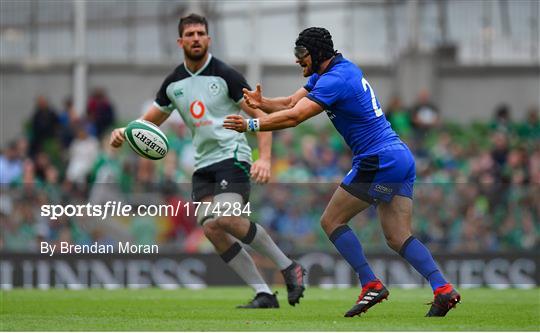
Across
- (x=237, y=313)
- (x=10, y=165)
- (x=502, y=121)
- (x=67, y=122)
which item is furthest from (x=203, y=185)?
(x=502, y=121)

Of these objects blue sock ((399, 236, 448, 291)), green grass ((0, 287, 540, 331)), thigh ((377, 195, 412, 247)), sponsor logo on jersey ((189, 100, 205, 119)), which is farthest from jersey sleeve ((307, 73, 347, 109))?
sponsor logo on jersey ((189, 100, 205, 119))

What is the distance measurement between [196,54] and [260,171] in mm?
1350

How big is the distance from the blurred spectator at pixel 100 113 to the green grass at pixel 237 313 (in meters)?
7.84

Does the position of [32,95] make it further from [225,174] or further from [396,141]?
[396,141]

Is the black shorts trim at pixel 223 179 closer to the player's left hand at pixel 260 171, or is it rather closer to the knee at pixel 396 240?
the player's left hand at pixel 260 171

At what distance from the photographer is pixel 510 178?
19.5m

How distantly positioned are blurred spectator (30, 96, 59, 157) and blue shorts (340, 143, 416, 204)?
12432 mm

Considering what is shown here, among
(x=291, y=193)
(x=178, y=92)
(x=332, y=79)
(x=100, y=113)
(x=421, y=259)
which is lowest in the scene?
(x=291, y=193)

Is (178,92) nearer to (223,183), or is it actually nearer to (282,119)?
(223,183)

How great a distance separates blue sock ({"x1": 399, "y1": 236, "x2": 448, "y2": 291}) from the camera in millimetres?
10289

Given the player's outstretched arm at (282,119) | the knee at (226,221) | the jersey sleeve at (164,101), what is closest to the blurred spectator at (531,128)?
the jersey sleeve at (164,101)

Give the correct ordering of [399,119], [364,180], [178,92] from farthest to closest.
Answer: [399,119] < [178,92] < [364,180]

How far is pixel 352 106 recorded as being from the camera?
10297mm

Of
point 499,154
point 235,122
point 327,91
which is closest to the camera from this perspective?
point 235,122
